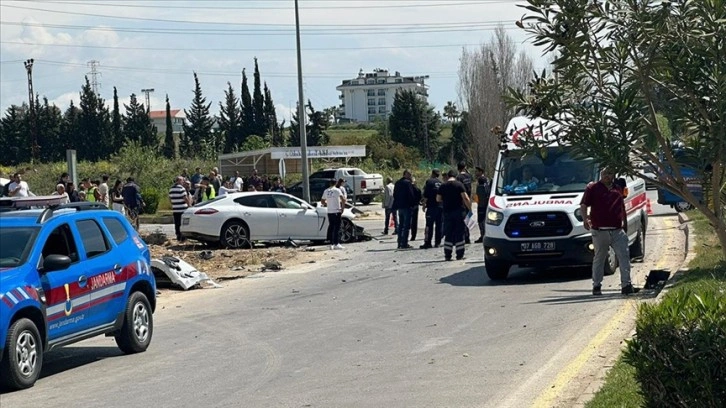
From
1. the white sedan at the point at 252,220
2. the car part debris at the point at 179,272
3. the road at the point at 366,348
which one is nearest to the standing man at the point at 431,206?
the white sedan at the point at 252,220

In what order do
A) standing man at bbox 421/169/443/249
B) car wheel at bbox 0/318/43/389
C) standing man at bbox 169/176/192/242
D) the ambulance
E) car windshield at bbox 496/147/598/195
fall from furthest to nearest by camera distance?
standing man at bbox 169/176/192/242 < standing man at bbox 421/169/443/249 < car windshield at bbox 496/147/598/195 < the ambulance < car wheel at bbox 0/318/43/389

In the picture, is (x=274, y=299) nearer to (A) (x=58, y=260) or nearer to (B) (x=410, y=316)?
(B) (x=410, y=316)

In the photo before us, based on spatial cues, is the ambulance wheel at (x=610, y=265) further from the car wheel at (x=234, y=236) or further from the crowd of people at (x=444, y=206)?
the car wheel at (x=234, y=236)

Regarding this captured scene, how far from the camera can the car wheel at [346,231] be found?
2761cm

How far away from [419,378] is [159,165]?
166ft

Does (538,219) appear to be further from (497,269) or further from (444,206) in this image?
(444,206)

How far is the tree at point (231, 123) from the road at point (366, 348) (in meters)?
71.3

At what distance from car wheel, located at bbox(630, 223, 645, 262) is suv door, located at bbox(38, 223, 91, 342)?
11304 millimetres

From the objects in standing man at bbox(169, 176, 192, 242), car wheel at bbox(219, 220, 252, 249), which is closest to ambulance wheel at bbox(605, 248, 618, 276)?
car wheel at bbox(219, 220, 252, 249)

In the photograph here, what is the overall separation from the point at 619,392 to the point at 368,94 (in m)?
178

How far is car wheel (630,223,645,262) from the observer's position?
19547mm

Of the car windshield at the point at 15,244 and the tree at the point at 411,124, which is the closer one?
the car windshield at the point at 15,244

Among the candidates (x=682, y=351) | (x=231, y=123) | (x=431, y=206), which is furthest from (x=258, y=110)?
(x=682, y=351)

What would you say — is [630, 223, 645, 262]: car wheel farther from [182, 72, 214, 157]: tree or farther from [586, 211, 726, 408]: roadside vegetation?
[182, 72, 214, 157]: tree
